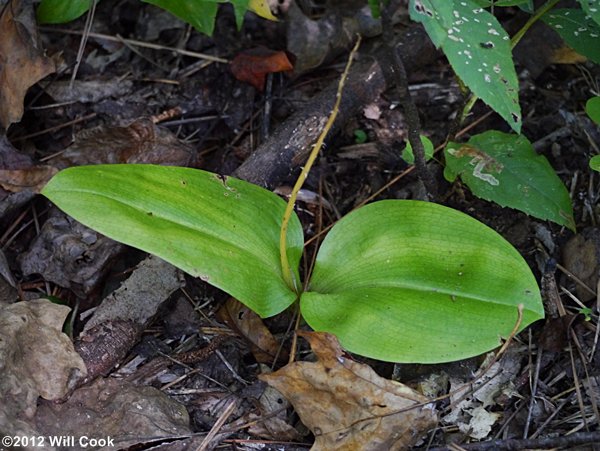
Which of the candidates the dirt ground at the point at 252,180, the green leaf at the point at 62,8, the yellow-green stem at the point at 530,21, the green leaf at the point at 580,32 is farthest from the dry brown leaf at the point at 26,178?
the green leaf at the point at 580,32

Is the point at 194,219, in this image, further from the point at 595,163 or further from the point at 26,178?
the point at 595,163

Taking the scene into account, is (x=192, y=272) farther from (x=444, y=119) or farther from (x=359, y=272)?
(x=444, y=119)

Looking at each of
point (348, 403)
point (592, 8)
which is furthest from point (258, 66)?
point (348, 403)

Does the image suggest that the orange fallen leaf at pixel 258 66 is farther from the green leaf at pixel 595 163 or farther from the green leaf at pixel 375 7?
the green leaf at pixel 595 163

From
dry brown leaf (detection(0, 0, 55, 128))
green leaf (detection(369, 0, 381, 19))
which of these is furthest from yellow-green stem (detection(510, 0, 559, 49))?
dry brown leaf (detection(0, 0, 55, 128))

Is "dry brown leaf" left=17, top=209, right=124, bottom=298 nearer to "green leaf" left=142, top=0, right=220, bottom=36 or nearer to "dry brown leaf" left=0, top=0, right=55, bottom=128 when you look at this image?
"dry brown leaf" left=0, top=0, right=55, bottom=128

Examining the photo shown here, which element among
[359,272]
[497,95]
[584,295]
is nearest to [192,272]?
[359,272]
